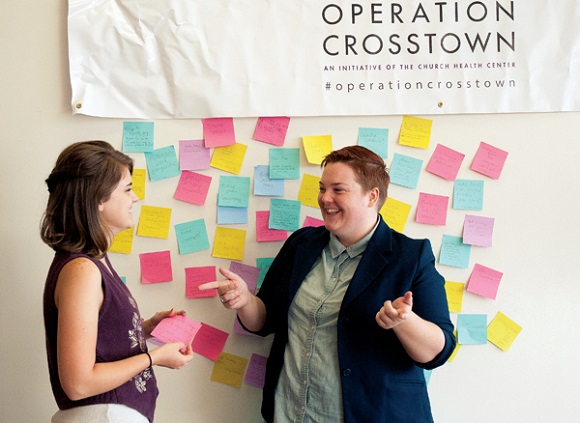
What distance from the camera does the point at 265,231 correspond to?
2.13m

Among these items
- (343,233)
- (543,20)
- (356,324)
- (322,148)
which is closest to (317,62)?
(322,148)

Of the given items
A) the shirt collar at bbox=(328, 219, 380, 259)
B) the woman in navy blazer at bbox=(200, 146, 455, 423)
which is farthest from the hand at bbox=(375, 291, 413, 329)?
the shirt collar at bbox=(328, 219, 380, 259)

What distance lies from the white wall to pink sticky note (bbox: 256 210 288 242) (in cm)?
2

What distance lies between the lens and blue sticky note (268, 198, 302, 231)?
2.12 meters

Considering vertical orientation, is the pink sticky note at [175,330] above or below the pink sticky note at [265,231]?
below

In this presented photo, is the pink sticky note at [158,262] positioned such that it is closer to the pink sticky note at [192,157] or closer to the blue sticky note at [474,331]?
the pink sticky note at [192,157]

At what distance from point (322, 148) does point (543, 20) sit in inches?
32.8

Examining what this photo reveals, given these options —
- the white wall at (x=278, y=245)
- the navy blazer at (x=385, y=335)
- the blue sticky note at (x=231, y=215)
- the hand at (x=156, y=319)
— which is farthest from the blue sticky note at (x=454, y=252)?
the hand at (x=156, y=319)

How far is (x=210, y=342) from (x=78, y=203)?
0.82 metres

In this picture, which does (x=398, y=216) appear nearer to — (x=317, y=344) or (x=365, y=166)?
(x=365, y=166)

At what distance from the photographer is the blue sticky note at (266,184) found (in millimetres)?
2121

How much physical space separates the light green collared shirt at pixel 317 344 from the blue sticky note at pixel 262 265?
0.84 feet

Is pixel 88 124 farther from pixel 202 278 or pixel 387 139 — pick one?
pixel 387 139

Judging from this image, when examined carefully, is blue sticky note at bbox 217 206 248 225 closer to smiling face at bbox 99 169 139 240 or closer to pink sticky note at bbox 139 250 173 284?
pink sticky note at bbox 139 250 173 284
